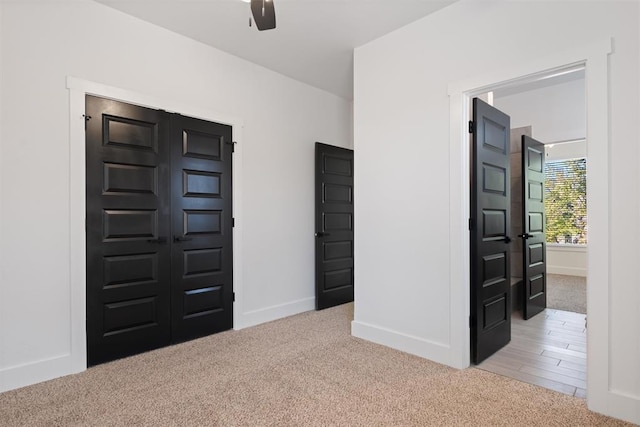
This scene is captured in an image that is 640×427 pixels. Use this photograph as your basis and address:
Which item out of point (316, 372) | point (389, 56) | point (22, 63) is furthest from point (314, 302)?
point (22, 63)

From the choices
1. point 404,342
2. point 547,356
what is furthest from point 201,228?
point 547,356

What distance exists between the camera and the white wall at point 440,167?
2.00 m

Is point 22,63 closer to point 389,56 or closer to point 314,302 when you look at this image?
point 389,56

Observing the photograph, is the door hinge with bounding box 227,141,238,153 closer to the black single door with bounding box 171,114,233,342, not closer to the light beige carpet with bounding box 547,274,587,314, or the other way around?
the black single door with bounding box 171,114,233,342

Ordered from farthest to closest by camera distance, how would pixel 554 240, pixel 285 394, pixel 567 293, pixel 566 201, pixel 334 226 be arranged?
1. pixel 554 240
2. pixel 566 201
3. pixel 567 293
4. pixel 334 226
5. pixel 285 394

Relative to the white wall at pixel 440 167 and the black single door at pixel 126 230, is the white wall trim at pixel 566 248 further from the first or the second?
the black single door at pixel 126 230

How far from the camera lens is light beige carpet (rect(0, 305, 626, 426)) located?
79.0 inches

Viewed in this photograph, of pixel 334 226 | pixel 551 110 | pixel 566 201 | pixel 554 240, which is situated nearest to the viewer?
pixel 334 226

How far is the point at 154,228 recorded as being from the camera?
3.04 m

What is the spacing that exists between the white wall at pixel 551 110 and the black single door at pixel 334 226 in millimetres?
2884

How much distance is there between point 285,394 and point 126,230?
1.80 meters

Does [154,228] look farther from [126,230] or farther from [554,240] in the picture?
[554,240]

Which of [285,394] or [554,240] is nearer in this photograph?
[285,394]

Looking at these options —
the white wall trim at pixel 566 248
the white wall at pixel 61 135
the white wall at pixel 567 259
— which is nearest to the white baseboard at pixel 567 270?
the white wall at pixel 567 259
